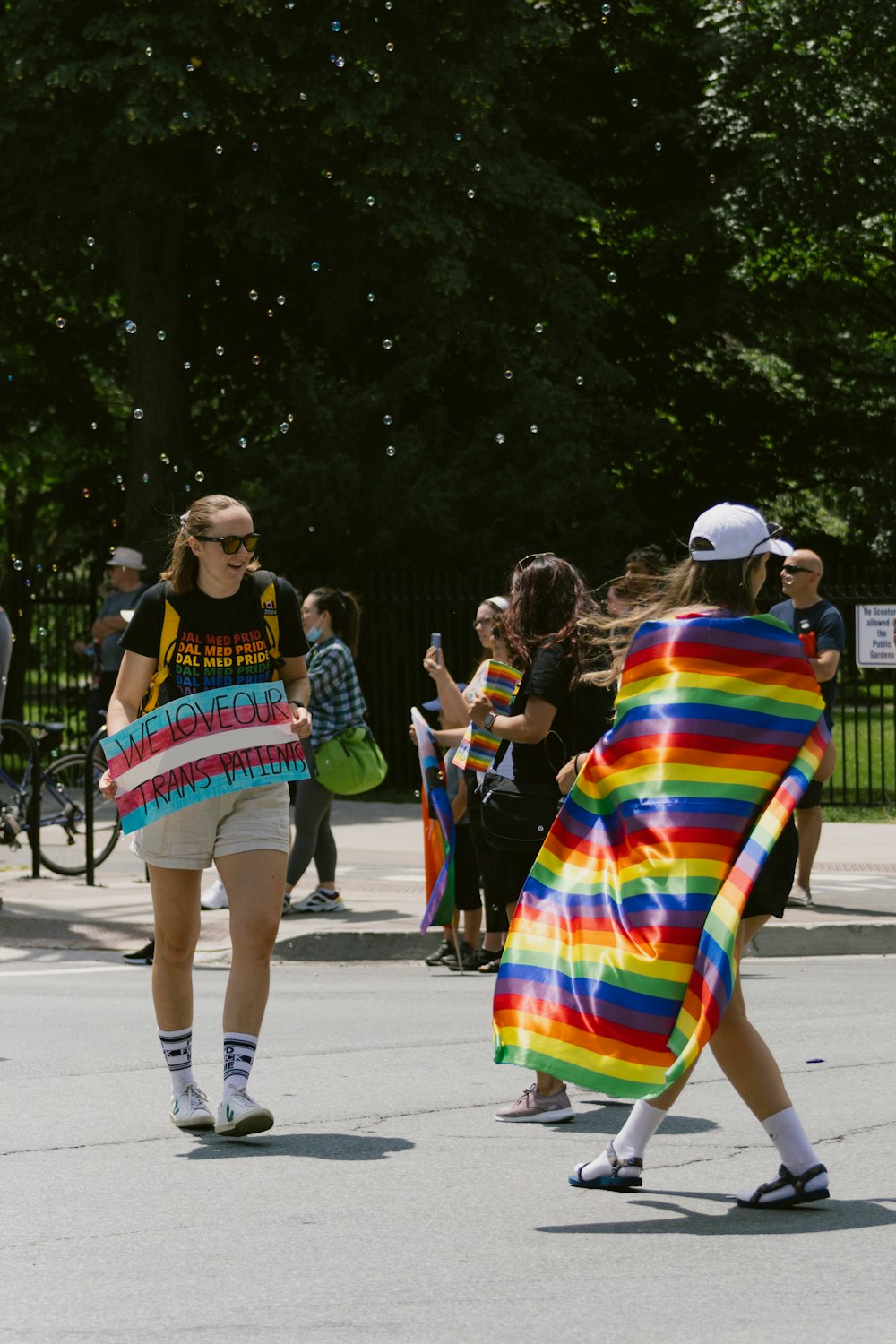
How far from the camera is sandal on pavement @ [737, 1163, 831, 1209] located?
5.00 meters

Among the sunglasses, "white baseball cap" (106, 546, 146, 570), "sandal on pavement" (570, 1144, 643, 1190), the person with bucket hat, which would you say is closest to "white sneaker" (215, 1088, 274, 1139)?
"sandal on pavement" (570, 1144, 643, 1190)

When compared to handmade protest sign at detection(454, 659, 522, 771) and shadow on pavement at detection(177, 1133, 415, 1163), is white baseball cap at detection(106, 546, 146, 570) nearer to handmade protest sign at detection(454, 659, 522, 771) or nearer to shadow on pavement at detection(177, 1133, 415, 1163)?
handmade protest sign at detection(454, 659, 522, 771)

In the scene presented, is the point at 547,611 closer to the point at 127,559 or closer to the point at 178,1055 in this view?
the point at 178,1055

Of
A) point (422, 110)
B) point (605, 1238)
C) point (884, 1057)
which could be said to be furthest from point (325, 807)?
point (422, 110)

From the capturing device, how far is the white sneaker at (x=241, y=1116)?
5.85 m

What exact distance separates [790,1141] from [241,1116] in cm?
171

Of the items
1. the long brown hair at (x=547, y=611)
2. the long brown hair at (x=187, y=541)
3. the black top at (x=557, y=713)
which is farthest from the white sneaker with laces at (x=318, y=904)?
the long brown hair at (x=187, y=541)

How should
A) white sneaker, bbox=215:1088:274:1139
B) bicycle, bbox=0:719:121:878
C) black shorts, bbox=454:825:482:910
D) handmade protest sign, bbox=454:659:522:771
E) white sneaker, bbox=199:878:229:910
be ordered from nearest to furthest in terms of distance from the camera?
white sneaker, bbox=215:1088:274:1139 → handmade protest sign, bbox=454:659:522:771 → black shorts, bbox=454:825:482:910 → white sneaker, bbox=199:878:229:910 → bicycle, bbox=0:719:121:878

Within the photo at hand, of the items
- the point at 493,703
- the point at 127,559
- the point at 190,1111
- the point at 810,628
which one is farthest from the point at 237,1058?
the point at 127,559

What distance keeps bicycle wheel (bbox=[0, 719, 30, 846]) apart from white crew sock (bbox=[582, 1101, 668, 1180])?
8.13 m

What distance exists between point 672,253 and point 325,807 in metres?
17.6

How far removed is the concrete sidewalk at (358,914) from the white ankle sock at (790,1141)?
17.5 ft

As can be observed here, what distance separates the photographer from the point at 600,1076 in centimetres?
489

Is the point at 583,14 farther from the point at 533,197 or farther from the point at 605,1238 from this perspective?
the point at 605,1238
